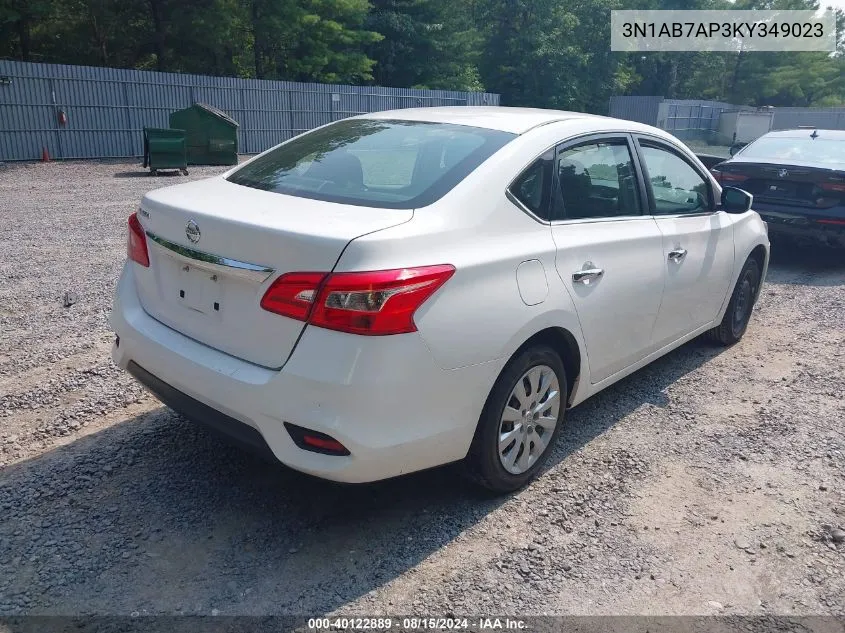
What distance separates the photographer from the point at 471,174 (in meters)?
3.09

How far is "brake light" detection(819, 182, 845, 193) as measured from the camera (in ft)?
25.0

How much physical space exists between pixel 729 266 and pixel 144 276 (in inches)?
150

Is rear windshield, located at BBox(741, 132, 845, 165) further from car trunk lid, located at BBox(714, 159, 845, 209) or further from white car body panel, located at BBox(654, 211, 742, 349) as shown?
white car body panel, located at BBox(654, 211, 742, 349)

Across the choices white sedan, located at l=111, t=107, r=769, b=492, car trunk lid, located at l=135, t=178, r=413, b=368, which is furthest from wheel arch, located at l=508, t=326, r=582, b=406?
car trunk lid, located at l=135, t=178, r=413, b=368

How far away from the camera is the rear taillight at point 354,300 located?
2.53 metres

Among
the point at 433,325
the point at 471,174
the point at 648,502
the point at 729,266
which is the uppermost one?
the point at 471,174

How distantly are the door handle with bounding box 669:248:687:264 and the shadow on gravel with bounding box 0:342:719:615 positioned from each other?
4.28ft

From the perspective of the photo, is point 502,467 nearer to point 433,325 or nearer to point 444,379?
point 444,379

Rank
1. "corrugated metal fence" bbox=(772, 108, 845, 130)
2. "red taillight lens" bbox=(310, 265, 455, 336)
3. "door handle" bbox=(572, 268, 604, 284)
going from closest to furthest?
"red taillight lens" bbox=(310, 265, 455, 336), "door handle" bbox=(572, 268, 604, 284), "corrugated metal fence" bbox=(772, 108, 845, 130)

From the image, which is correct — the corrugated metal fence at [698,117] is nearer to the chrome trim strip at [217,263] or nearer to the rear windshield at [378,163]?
the rear windshield at [378,163]

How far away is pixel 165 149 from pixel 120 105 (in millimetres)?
5361

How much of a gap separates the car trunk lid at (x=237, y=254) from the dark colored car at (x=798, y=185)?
654cm

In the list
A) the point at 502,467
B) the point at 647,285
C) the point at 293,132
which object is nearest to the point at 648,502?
the point at 502,467

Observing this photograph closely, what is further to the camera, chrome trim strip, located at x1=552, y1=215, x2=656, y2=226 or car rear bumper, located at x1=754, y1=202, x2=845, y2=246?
car rear bumper, located at x1=754, y1=202, x2=845, y2=246
